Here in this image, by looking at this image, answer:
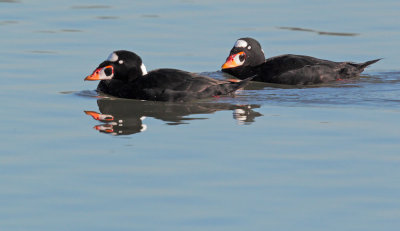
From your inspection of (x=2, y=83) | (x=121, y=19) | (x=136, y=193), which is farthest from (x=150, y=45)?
(x=136, y=193)

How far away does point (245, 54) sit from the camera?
48.0ft

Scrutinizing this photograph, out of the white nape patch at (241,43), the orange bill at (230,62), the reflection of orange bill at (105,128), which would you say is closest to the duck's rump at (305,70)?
the orange bill at (230,62)

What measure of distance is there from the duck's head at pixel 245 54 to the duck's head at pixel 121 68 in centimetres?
218

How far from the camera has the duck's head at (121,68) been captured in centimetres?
1263

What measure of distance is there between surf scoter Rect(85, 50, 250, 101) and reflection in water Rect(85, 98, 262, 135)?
130 millimetres

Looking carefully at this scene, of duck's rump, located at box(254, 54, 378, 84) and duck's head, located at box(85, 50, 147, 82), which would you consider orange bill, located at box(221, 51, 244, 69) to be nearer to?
duck's rump, located at box(254, 54, 378, 84)

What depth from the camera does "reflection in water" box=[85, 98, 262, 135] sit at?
1039 cm

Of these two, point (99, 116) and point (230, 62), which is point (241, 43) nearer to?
point (230, 62)

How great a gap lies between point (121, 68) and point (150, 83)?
2.17 feet

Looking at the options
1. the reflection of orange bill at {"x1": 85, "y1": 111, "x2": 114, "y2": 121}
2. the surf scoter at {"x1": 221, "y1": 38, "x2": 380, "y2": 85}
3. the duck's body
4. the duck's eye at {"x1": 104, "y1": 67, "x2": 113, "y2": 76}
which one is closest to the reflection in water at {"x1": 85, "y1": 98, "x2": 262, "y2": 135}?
the reflection of orange bill at {"x1": 85, "y1": 111, "x2": 114, "y2": 121}

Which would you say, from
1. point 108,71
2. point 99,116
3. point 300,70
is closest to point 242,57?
point 300,70

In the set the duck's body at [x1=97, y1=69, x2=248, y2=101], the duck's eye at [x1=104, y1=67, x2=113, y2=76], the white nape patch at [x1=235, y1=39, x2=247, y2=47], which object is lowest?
the duck's body at [x1=97, y1=69, x2=248, y2=101]

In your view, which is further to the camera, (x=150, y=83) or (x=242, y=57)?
(x=242, y=57)

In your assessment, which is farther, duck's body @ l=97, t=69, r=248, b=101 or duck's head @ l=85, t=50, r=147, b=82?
duck's head @ l=85, t=50, r=147, b=82
